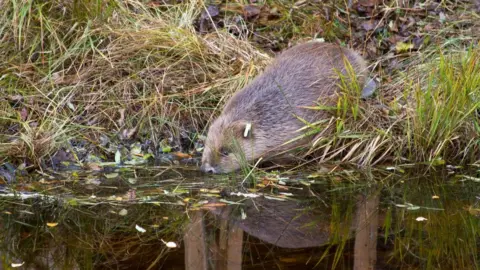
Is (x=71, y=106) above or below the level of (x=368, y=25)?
below

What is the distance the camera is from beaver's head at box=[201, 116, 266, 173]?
5.95m

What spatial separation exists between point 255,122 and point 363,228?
1691 millimetres

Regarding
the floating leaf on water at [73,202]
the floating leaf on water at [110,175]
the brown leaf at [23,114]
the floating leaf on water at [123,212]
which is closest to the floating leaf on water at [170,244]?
the floating leaf on water at [123,212]

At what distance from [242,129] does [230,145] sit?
0.16 metres

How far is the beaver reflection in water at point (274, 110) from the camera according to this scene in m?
6.02

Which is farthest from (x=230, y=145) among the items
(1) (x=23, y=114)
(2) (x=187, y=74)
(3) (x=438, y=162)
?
(1) (x=23, y=114)

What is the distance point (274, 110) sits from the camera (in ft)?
→ 20.4

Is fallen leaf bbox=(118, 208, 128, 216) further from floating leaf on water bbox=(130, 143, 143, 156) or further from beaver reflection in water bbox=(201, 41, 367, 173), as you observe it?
floating leaf on water bbox=(130, 143, 143, 156)

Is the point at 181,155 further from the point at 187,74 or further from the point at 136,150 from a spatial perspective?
the point at 187,74

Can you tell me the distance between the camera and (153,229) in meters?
4.73

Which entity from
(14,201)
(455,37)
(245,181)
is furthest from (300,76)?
(14,201)

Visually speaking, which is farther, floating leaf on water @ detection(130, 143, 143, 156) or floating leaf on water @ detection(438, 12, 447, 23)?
floating leaf on water @ detection(438, 12, 447, 23)

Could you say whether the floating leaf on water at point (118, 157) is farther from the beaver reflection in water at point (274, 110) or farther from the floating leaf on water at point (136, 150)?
the beaver reflection in water at point (274, 110)

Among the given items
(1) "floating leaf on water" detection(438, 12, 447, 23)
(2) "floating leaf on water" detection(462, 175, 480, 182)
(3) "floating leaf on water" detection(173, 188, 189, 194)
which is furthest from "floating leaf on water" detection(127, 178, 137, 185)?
(1) "floating leaf on water" detection(438, 12, 447, 23)
